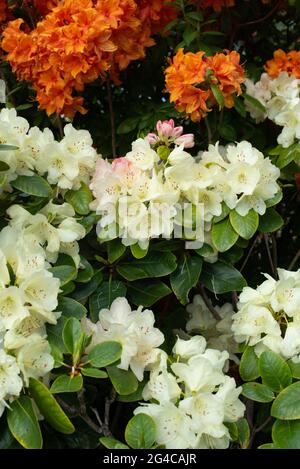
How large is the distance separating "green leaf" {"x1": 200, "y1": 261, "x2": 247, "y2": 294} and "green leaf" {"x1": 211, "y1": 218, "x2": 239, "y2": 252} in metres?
0.10

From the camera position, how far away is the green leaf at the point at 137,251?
64.6 inches

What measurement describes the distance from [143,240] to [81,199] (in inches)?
8.2

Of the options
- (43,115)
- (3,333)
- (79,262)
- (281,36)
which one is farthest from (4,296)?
(281,36)

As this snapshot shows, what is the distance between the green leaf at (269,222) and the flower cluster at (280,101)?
0.91 feet

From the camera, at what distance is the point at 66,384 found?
1.33 m

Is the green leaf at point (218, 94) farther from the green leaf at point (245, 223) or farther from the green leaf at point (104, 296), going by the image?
the green leaf at point (104, 296)

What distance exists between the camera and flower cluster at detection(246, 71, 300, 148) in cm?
195

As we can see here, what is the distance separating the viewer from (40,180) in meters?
1.65

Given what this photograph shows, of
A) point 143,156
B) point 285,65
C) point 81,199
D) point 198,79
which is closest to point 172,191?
point 143,156

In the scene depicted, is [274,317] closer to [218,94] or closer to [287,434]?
[287,434]

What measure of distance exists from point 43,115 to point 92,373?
3.60ft

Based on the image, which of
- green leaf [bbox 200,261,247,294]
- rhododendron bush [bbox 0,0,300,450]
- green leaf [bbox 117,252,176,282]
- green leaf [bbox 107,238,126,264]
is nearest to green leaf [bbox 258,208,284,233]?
rhododendron bush [bbox 0,0,300,450]

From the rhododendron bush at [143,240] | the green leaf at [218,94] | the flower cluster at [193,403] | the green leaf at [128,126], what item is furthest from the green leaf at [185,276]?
the green leaf at [128,126]

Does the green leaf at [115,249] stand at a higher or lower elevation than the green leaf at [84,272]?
higher
